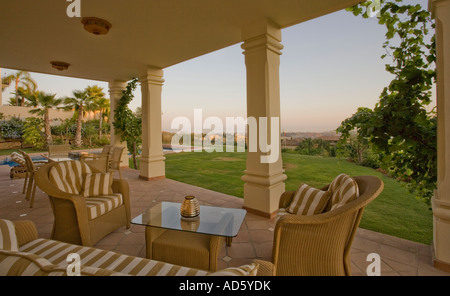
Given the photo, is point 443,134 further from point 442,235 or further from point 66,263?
point 66,263

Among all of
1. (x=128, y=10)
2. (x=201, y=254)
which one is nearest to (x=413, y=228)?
(x=201, y=254)

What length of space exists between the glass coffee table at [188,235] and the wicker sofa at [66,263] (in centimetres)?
53

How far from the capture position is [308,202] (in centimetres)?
204

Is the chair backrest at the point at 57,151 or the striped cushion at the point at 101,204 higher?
the chair backrest at the point at 57,151

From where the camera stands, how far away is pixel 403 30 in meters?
2.37

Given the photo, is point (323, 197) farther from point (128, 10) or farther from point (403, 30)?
point (128, 10)

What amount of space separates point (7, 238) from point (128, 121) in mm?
5862

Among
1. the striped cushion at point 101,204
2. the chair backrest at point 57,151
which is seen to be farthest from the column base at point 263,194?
the chair backrest at point 57,151

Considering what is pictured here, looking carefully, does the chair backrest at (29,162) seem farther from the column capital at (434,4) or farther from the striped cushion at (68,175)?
the column capital at (434,4)

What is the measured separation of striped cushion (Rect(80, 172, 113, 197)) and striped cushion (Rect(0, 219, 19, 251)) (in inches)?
57.1

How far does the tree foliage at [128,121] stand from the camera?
21.7 feet

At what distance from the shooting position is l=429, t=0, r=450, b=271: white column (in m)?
1.90

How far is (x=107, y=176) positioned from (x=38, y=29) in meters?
2.58
